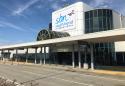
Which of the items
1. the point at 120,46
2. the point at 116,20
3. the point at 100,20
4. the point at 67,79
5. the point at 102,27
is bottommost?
the point at 67,79

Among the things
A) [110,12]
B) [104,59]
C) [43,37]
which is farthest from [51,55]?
[110,12]

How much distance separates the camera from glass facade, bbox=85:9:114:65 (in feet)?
129

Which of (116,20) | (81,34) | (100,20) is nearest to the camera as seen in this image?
(81,34)

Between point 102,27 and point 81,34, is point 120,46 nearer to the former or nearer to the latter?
point 102,27

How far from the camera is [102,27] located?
40.5m

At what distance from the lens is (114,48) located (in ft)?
132

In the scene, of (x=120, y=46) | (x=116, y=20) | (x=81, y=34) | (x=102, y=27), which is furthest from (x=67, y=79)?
(x=116, y=20)

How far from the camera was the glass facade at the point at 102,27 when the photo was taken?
129ft

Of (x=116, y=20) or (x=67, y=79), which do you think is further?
(x=116, y=20)

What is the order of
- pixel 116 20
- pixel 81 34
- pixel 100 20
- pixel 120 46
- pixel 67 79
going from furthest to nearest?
pixel 116 20 < pixel 100 20 < pixel 120 46 < pixel 81 34 < pixel 67 79

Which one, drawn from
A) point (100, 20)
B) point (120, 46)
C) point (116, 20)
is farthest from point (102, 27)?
point (120, 46)

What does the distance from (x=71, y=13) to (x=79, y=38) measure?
18444mm

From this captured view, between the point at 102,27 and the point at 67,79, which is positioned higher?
the point at 102,27

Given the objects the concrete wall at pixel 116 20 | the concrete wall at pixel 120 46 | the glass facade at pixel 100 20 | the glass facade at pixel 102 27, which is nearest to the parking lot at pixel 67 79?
the glass facade at pixel 102 27
